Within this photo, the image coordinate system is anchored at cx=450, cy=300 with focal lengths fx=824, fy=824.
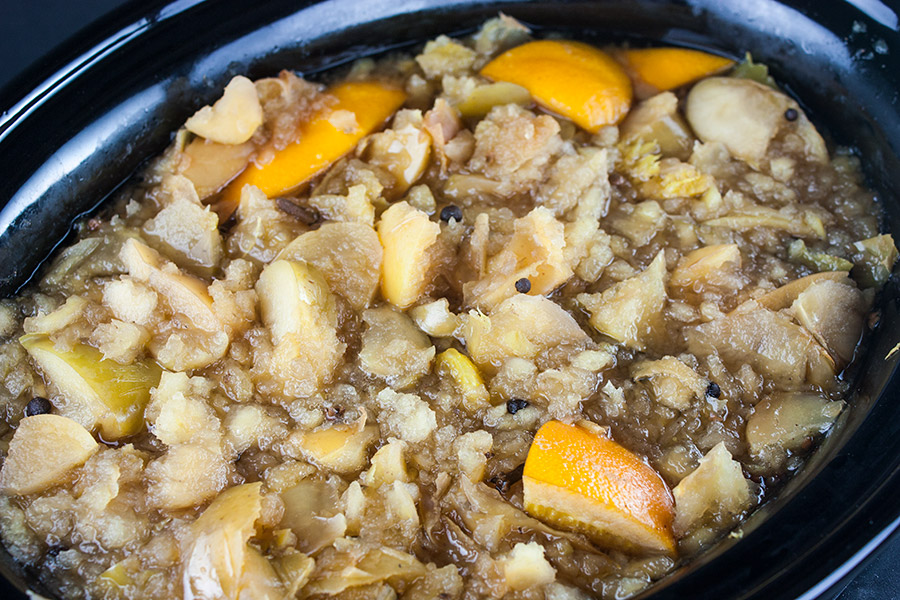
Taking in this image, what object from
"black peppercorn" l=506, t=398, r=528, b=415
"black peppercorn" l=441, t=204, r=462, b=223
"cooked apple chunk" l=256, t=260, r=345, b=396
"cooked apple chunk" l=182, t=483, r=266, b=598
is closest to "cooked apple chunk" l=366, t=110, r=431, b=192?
"black peppercorn" l=441, t=204, r=462, b=223

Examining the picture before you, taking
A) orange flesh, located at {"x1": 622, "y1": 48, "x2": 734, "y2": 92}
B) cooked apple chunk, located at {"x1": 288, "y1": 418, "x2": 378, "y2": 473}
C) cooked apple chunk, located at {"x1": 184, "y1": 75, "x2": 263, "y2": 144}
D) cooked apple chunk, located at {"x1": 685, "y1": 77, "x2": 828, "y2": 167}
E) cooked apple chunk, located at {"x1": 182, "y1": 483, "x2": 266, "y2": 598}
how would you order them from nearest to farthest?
cooked apple chunk, located at {"x1": 182, "y1": 483, "x2": 266, "y2": 598}
cooked apple chunk, located at {"x1": 288, "y1": 418, "x2": 378, "y2": 473}
cooked apple chunk, located at {"x1": 184, "y1": 75, "x2": 263, "y2": 144}
cooked apple chunk, located at {"x1": 685, "y1": 77, "x2": 828, "y2": 167}
orange flesh, located at {"x1": 622, "y1": 48, "x2": 734, "y2": 92}

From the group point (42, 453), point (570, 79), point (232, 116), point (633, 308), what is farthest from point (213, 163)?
point (633, 308)

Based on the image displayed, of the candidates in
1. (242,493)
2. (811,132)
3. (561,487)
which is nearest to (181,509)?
(242,493)

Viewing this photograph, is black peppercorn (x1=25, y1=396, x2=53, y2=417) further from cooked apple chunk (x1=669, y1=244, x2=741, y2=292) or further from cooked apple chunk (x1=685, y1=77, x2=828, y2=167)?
cooked apple chunk (x1=685, y1=77, x2=828, y2=167)

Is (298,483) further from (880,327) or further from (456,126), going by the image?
(880,327)

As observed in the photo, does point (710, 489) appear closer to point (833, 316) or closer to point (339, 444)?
point (833, 316)

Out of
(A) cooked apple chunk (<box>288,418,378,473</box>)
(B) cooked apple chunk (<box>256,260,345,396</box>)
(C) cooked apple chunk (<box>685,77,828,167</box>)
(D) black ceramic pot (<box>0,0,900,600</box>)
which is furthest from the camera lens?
(C) cooked apple chunk (<box>685,77,828,167</box>)

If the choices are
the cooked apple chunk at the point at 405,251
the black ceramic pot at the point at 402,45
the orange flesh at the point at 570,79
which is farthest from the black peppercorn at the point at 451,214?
the black ceramic pot at the point at 402,45

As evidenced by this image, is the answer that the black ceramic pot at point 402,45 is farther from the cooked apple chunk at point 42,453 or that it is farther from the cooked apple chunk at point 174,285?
the cooked apple chunk at point 174,285
